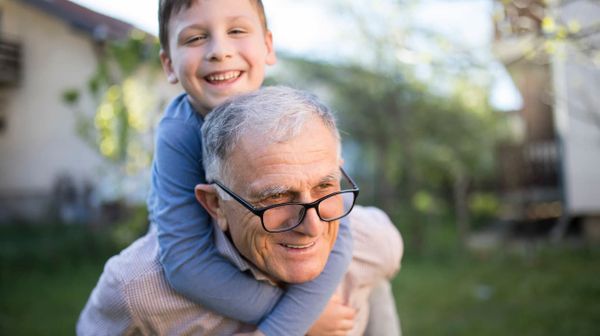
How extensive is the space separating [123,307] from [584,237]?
9221 millimetres

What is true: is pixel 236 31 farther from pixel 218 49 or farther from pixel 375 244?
pixel 375 244

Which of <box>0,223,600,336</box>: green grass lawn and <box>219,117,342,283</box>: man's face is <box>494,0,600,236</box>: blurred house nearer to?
<box>0,223,600,336</box>: green grass lawn

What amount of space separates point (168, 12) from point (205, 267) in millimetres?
922

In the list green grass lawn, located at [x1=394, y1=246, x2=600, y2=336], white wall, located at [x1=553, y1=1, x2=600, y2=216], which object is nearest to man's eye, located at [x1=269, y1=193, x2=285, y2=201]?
green grass lawn, located at [x1=394, y1=246, x2=600, y2=336]

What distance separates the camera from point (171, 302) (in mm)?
1866

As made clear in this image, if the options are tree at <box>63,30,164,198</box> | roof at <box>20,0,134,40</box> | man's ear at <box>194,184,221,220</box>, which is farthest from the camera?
roof at <box>20,0,134,40</box>

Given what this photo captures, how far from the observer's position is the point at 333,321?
1.97 m

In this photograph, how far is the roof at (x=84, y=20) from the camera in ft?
41.9

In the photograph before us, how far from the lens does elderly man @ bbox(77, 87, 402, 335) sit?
1.64 m

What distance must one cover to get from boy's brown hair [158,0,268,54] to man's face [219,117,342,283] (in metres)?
0.59

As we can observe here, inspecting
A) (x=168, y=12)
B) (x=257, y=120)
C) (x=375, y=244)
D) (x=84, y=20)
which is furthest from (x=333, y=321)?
(x=84, y=20)

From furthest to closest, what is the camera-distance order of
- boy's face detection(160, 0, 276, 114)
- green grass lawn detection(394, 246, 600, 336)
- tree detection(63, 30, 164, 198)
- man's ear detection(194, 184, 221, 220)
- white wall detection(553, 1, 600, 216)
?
1. white wall detection(553, 1, 600, 216)
2. tree detection(63, 30, 164, 198)
3. green grass lawn detection(394, 246, 600, 336)
4. boy's face detection(160, 0, 276, 114)
5. man's ear detection(194, 184, 221, 220)

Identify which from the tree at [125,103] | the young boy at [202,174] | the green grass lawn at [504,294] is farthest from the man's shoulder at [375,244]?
the tree at [125,103]

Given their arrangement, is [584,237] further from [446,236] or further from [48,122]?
[48,122]
